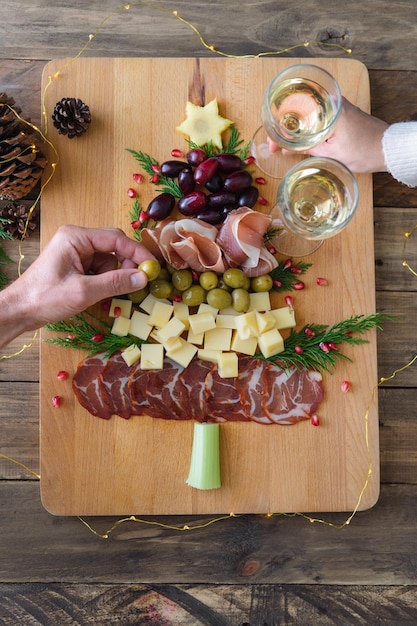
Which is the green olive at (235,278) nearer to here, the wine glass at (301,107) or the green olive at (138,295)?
the green olive at (138,295)

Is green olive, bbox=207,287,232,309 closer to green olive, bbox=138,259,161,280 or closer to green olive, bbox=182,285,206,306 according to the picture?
green olive, bbox=182,285,206,306

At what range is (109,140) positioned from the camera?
5.03ft

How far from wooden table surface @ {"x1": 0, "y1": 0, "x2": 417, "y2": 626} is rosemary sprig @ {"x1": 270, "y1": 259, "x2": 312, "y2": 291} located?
0.24m

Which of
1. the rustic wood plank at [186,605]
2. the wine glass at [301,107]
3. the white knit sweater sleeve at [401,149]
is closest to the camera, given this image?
the wine glass at [301,107]

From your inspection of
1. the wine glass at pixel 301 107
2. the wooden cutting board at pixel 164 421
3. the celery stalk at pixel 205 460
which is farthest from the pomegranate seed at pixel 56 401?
the wine glass at pixel 301 107

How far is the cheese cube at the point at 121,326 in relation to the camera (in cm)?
149

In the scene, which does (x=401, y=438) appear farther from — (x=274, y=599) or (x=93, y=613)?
(x=93, y=613)

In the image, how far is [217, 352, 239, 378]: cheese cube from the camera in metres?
1.49

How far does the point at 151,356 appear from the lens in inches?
58.9

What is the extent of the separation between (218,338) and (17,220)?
2.02ft

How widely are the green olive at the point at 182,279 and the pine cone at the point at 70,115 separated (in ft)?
1.48

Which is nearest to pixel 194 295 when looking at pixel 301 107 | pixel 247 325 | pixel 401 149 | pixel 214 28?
pixel 247 325

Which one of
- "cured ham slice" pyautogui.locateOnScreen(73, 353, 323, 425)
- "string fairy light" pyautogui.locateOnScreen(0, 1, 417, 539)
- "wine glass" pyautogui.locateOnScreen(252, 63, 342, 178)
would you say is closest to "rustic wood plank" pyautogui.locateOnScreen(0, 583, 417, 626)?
"string fairy light" pyautogui.locateOnScreen(0, 1, 417, 539)

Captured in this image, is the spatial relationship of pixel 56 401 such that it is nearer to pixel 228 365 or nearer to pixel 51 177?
pixel 228 365
